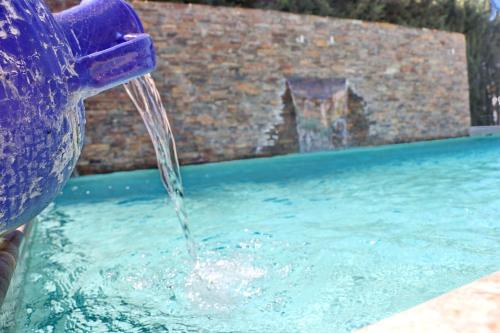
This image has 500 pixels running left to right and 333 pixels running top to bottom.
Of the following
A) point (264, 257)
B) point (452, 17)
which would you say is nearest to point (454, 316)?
point (264, 257)

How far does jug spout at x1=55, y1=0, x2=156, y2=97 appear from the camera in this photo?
1.23 metres

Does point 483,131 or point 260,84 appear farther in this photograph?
point 483,131

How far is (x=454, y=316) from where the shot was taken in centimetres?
70

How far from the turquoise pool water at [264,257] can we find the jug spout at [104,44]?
0.96 m

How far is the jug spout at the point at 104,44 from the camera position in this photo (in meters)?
1.23

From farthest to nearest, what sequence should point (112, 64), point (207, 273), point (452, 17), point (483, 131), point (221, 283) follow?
point (452, 17), point (483, 131), point (207, 273), point (221, 283), point (112, 64)

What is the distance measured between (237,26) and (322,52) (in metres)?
2.17

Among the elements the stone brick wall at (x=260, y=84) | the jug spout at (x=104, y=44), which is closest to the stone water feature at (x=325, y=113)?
the stone brick wall at (x=260, y=84)

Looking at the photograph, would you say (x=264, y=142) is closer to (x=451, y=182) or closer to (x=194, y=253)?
(x=451, y=182)

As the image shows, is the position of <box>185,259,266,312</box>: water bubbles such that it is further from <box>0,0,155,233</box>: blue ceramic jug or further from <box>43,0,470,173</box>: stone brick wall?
<box>43,0,470,173</box>: stone brick wall

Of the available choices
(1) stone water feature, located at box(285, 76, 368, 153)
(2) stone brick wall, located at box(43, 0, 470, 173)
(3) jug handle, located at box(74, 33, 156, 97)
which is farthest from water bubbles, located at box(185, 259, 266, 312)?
(1) stone water feature, located at box(285, 76, 368, 153)

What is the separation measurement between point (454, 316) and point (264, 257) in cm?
193

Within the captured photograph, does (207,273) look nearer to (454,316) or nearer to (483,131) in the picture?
(454,316)

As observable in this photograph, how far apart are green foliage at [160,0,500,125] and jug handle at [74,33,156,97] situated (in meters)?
9.16
